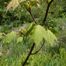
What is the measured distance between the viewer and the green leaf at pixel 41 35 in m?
1.49

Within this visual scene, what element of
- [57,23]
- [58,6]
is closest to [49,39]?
[57,23]

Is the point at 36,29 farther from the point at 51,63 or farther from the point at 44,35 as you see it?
the point at 51,63

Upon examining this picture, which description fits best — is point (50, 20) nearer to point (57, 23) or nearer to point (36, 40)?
point (57, 23)

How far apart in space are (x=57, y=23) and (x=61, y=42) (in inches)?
88.8

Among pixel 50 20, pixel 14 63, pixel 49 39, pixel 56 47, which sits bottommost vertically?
pixel 50 20

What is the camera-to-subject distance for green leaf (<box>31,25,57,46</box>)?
149cm

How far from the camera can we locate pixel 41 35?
4.93ft

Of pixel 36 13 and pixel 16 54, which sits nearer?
pixel 16 54

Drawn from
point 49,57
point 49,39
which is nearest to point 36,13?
point 49,57

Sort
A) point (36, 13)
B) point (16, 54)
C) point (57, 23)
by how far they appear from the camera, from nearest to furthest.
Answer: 1. point (16, 54)
2. point (57, 23)
3. point (36, 13)

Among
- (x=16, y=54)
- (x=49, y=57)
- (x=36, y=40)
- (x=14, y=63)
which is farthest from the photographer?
(x=16, y=54)

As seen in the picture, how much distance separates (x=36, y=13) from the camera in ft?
27.0

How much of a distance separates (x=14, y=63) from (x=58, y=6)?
15.2ft

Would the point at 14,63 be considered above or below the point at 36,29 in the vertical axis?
below
